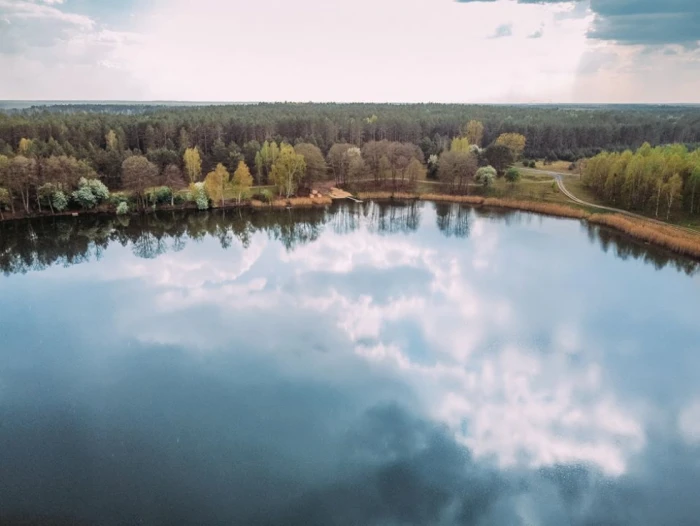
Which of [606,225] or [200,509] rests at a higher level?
[606,225]

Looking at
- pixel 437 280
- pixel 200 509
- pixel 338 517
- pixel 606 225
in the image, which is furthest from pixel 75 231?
pixel 606 225

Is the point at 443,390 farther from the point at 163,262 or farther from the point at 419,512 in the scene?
the point at 163,262

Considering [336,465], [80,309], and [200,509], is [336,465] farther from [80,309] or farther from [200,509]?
[80,309]

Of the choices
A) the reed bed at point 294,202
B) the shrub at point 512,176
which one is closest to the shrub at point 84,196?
the reed bed at point 294,202

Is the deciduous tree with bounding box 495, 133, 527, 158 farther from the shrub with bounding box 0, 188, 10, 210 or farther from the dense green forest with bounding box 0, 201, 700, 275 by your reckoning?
the shrub with bounding box 0, 188, 10, 210

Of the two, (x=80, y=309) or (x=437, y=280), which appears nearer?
(x=80, y=309)

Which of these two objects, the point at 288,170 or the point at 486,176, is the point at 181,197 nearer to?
the point at 288,170

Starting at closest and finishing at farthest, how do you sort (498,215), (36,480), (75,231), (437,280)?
(36,480), (437,280), (75,231), (498,215)

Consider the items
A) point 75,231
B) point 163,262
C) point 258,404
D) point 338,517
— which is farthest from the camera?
point 75,231
